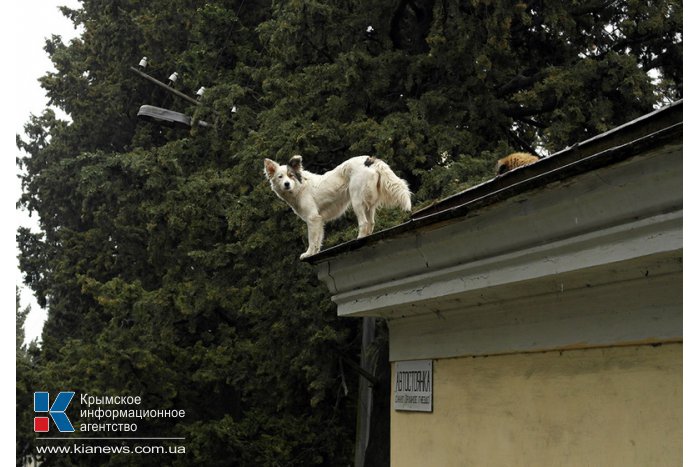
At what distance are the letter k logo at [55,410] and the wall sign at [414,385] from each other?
16.7m

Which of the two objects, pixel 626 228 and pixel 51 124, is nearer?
pixel 626 228

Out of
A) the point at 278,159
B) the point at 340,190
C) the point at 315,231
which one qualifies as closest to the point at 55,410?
the point at 278,159

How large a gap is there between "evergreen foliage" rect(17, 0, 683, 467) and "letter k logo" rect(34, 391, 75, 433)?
0.79ft

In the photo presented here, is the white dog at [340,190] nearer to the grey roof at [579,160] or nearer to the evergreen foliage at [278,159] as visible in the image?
the grey roof at [579,160]

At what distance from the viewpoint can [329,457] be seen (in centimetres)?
2005

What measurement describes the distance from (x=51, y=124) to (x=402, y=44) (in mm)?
11567

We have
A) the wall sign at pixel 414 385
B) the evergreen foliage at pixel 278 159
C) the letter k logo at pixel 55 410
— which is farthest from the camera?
the letter k logo at pixel 55 410

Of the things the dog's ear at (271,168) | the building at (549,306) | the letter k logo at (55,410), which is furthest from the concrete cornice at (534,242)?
the letter k logo at (55,410)

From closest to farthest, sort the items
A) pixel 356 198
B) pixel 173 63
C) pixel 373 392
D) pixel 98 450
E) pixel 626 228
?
pixel 626 228
pixel 356 198
pixel 373 392
pixel 98 450
pixel 173 63

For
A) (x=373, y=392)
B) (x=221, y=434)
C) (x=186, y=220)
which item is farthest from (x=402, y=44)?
(x=221, y=434)

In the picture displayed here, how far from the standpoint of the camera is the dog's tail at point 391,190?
771 cm

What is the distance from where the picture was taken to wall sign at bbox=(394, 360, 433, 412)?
12.8ft

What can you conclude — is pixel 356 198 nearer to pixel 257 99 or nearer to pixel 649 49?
pixel 649 49

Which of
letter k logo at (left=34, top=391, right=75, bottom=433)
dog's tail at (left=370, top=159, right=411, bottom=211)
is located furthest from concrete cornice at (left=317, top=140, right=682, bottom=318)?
letter k logo at (left=34, top=391, right=75, bottom=433)
